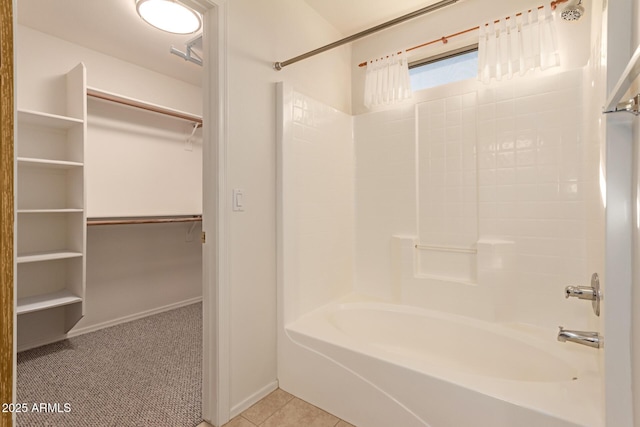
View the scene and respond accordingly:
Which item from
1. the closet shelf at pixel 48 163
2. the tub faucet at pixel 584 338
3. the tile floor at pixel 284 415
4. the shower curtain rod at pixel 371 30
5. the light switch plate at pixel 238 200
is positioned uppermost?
the shower curtain rod at pixel 371 30

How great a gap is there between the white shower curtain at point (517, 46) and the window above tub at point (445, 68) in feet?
0.60

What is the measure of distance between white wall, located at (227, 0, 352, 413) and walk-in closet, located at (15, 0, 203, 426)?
45 centimetres

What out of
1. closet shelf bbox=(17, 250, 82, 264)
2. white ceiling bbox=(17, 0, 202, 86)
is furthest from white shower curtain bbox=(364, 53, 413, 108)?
closet shelf bbox=(17, 250, 82, 264)

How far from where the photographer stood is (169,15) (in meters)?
2.08

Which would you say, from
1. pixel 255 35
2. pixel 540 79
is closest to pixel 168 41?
pixel 255 35

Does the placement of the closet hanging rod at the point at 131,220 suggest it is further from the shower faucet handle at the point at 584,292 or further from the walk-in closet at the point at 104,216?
the shower faucet handle at the point at 584,292

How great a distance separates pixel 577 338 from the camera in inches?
42.3

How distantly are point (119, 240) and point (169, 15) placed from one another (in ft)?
6.86

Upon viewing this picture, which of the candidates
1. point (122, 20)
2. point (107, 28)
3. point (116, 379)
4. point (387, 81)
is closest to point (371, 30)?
point (387, 81)

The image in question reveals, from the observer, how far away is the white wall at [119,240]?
7.98 ft

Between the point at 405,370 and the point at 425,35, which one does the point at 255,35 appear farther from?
the point at 405,370

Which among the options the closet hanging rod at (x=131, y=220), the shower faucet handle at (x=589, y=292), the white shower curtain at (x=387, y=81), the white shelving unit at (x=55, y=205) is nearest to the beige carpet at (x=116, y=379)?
the white shelving unit at (x=55, y=205)

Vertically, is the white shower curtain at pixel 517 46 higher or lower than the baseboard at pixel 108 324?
higher

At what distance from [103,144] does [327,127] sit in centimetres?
218
